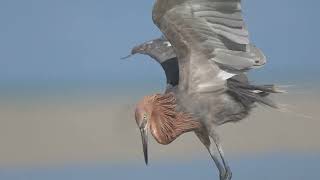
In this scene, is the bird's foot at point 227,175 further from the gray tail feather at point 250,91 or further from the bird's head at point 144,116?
the bird's head at point 144,116

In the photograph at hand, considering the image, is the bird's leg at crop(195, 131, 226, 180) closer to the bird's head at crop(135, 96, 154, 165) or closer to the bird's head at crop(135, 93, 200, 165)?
the bird's head at crop(135, 93, 200, 165)

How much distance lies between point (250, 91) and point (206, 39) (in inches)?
12.7

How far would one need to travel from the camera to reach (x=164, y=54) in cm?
359

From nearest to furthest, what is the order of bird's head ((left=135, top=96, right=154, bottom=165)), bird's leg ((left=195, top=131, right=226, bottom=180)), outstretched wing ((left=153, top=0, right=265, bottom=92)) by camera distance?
1. outstretched wing ((left=153, top=0, right=265, bottom=92))
2. bird's head ((left=135, top=96, right=154, bottom=165))
3. bird's leg ((left=195, top=131, right=226, bottom=180))

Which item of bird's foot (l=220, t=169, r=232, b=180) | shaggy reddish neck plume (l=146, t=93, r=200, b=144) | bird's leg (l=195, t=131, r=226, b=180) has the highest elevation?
shaggy reddish neck plume (l=146, t=93, r=200, b=144)

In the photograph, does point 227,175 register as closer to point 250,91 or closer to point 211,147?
point 211,147

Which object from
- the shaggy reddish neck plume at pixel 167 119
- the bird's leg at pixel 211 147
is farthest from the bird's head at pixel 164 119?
the bird's leg at pixel 211 147

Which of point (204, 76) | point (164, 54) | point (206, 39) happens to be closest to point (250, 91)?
point (204, 76)

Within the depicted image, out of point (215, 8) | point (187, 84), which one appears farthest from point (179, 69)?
point (215, 8)

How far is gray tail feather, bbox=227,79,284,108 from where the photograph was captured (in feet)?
10.6

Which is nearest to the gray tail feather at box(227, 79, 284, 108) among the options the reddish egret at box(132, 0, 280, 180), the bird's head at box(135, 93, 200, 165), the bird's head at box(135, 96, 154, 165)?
the reddish egret at box(132, 0, 280, 180)

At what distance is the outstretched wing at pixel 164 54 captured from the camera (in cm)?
340

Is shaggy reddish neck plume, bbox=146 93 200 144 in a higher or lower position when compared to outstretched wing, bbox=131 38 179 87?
lower

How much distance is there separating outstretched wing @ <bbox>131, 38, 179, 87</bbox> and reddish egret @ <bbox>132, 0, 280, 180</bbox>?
0.9 inches
